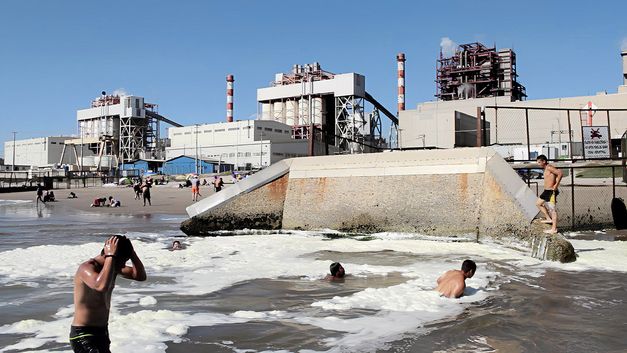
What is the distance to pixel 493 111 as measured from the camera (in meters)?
66.2

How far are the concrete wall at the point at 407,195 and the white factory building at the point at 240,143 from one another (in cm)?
6861

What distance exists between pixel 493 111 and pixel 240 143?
4132 centimetres

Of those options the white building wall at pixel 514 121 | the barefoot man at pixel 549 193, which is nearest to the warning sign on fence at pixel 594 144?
the barefoot man at pixel 549 193

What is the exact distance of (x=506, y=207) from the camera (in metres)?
12.2

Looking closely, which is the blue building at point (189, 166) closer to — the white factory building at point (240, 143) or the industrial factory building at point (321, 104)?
the white factory building at point (240, 143)

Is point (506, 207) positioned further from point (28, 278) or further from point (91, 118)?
point (91, 118)

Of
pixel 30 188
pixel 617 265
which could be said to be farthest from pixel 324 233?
pixel 30 188

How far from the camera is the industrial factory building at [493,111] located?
201 ft

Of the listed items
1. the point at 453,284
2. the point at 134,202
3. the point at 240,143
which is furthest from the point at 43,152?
the point at 453,284

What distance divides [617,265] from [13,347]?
963cm

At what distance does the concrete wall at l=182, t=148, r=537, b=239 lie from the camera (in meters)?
12.4

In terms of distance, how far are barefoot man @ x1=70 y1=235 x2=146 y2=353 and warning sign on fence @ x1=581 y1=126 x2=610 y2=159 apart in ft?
50.4

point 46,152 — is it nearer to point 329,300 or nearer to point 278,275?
point 278,275

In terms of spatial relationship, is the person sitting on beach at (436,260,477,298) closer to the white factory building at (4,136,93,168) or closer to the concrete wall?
the concrete wall
